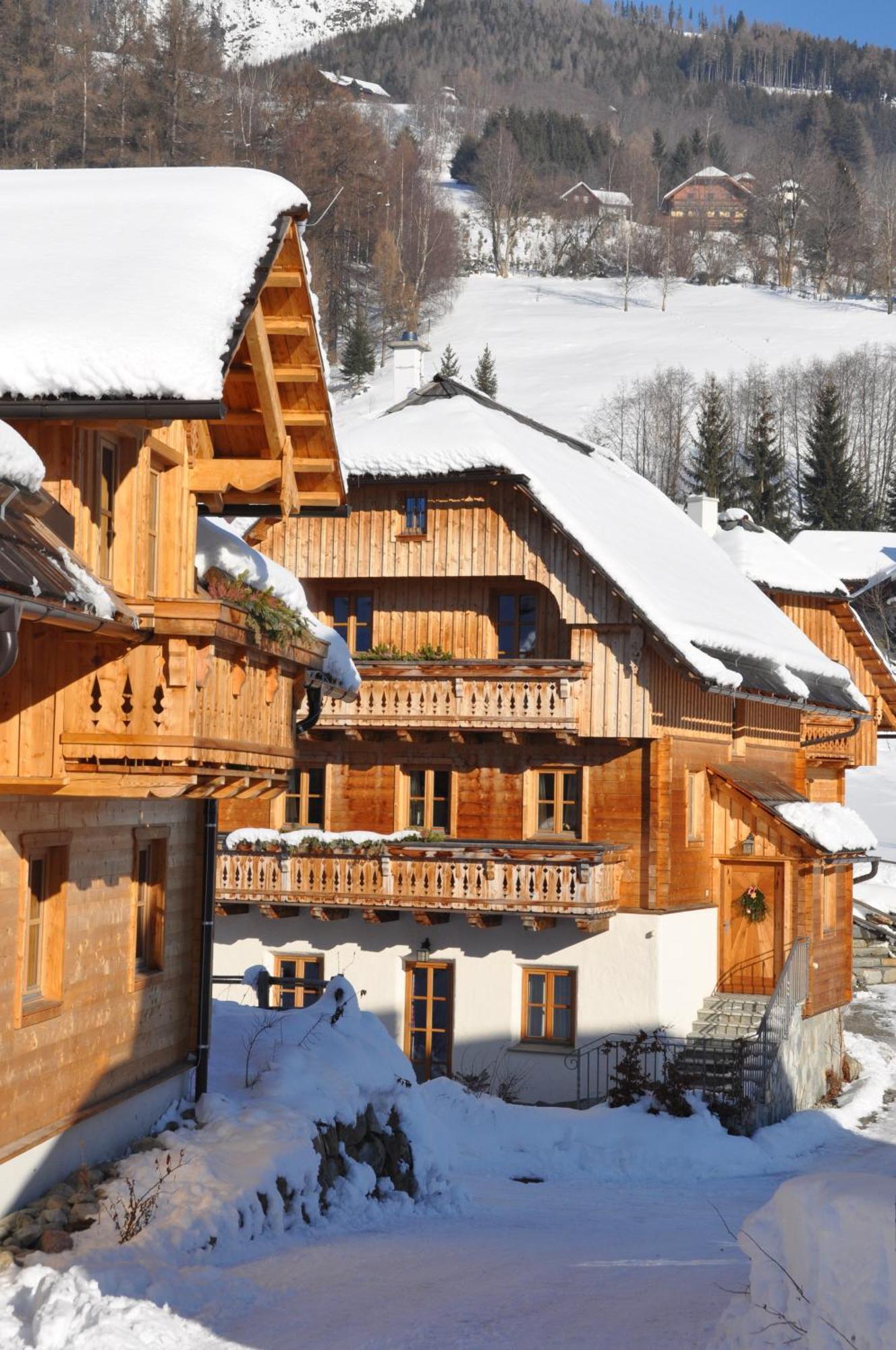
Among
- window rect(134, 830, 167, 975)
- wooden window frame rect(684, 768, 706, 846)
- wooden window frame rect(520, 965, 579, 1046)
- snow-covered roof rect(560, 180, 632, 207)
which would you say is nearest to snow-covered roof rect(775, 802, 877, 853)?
wooden window frame rect(684, 768, 706, 846)

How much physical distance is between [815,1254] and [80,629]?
6.02 metres

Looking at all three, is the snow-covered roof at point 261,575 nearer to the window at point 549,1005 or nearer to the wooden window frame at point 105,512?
the wooden window frame at point 105,512

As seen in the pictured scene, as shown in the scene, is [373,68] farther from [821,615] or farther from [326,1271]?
Answer: [326,1271]

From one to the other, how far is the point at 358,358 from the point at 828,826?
75.4 metres

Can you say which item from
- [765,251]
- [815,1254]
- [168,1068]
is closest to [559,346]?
[765,251]

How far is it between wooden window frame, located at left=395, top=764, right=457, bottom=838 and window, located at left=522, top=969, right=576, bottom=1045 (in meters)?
2.99

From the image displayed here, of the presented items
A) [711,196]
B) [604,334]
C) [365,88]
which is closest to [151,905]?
[604,334]

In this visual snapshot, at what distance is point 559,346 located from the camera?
117 metres

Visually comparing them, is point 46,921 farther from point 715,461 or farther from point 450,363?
point 450,363

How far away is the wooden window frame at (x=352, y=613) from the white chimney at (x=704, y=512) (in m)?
13.1

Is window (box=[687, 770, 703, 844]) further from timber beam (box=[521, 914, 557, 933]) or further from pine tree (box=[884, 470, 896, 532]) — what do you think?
pine tree (box=[884, 470, 896, 532])

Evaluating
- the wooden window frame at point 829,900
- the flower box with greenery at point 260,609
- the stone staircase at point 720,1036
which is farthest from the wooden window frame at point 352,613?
the flower box with greenery at point 260,609

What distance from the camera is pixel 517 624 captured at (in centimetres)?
3002

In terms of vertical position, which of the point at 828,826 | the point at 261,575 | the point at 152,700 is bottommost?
the point at 828,826
